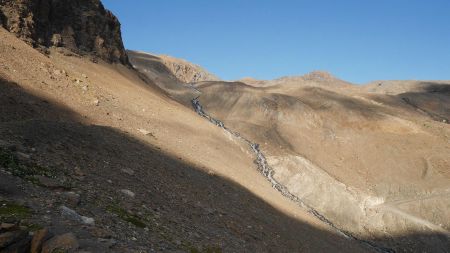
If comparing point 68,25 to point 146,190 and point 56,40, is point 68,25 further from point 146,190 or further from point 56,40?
point 146,190

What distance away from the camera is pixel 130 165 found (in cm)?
1798

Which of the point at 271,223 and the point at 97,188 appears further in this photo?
the point at 271,223

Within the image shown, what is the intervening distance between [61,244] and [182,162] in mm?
16909

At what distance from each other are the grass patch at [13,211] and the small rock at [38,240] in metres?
1.28

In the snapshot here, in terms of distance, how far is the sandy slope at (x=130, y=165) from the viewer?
39.9ft

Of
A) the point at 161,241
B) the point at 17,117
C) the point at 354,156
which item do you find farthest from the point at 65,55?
the point at 354,156

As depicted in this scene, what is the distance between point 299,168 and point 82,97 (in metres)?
26.3

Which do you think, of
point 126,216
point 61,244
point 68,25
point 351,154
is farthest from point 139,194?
point 351,154

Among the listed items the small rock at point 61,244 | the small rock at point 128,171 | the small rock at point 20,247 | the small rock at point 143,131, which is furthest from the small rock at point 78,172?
the small rock at point 143,131

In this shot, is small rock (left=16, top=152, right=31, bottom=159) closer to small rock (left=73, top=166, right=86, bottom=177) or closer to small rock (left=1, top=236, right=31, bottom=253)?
small rock (left=73, top=166, right=86, bottom=177)

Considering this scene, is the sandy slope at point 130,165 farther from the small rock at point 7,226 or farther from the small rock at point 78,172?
the small rock at point 7,226

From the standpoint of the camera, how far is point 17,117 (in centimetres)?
2262

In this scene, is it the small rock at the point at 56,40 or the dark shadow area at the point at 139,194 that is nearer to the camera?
the dark shadow area at the point at 139,194

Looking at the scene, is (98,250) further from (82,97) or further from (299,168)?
(299,168)
